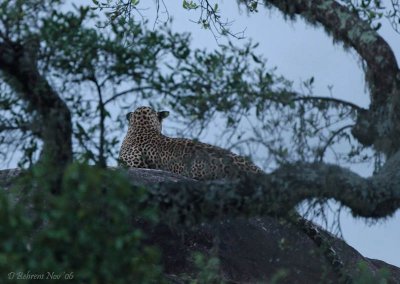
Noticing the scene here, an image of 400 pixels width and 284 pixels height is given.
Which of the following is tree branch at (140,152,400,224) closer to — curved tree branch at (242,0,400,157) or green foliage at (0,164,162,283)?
curved tree branch at (242,0,400,157)

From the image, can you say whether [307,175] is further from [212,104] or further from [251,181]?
[212,104]

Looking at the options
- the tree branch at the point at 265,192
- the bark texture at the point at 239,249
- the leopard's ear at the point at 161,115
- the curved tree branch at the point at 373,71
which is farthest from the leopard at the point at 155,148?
the tree branch at the point at 265,192

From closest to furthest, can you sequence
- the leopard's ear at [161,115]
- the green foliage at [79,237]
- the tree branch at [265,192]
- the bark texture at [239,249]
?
the green foliage at [79,237] < the tree branch at [265,192] < the bark texture at [239,249] < the leopard's ear at [161,115]

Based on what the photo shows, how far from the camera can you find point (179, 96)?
10.0m

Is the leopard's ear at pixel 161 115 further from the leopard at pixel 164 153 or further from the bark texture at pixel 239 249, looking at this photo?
the bark texture at pixel 239 249

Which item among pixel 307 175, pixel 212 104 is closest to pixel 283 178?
pixel 307 175

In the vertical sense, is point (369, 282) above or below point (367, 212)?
below

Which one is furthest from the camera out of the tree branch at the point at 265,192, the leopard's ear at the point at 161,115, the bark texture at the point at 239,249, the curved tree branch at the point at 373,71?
the leopard's ear at the point at 161,115

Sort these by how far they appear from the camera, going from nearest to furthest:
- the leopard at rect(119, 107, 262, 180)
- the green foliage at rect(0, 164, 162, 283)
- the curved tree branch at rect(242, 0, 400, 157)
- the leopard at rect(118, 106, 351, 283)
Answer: the green foliage at rect(0, 164, 162, 283) → the curved tree branch at rect(242, 0, 400, 157) → the leopard at rect(118, 106, 351, 283) → the leopard at rect(119, 107, 262, 180)

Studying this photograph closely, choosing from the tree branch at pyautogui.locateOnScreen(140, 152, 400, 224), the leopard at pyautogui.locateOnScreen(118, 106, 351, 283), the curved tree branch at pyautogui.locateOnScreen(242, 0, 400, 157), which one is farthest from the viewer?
the leopard at pyautogui.locateOnScreen(118, 106, 351, 283)

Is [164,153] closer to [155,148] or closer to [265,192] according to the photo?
[155,148]

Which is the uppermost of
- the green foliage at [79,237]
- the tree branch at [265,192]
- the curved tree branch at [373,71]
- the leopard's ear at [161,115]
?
the leopard's ear at [161,115]

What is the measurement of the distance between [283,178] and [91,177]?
2.93 m

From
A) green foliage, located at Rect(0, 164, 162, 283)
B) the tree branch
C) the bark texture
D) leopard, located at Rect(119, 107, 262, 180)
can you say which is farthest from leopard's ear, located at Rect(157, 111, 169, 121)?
green foliage, located at Rect(0, 164, 162, 283)
